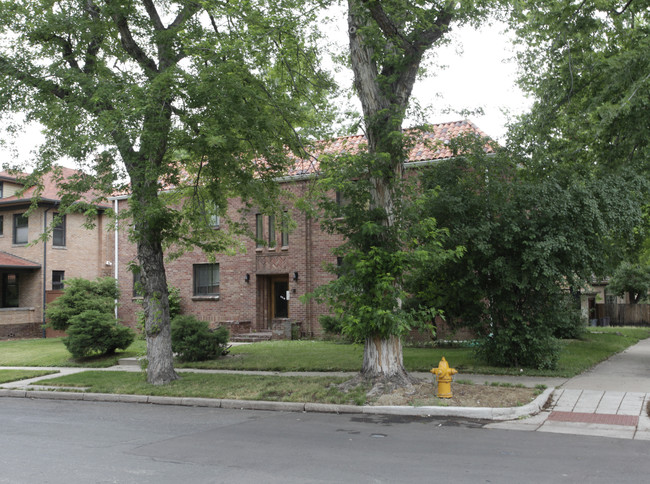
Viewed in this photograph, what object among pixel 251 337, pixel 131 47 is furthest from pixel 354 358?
pixel 131 47

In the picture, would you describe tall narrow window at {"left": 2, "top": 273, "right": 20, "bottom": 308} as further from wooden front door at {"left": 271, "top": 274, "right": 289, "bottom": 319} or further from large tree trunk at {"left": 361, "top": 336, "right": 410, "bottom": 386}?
large tree trunk at {"left": 361, "top": 336, "right": 410, "bottom": 386}

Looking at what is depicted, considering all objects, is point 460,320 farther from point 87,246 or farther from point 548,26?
point 87,246

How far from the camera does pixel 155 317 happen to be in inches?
513

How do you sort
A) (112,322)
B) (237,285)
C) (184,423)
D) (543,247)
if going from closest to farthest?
(184,423) → (543,247) → (112,322) → (237,285)

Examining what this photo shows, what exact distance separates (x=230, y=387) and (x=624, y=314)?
105 feet

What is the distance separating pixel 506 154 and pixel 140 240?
8.46 meters

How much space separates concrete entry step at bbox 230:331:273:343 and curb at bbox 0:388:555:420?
34.4 feet

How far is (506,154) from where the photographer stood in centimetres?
1300

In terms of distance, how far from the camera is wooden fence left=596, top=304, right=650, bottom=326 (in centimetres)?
3562

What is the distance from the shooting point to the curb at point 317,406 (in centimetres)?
905

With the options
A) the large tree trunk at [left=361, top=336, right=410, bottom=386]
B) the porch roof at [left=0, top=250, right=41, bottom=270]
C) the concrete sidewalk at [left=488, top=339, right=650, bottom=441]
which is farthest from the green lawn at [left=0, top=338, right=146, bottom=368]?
the concrete sidewalk at [left=488, top=339, right=650, bottom=441]

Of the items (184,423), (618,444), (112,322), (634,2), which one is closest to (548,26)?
(634,2)

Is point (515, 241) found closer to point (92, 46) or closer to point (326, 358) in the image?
point (326, 358)

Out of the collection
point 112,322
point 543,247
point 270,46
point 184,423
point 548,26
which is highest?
point 548,26
